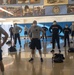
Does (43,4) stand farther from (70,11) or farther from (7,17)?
(7,17)

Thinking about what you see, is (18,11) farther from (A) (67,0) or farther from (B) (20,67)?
(B) (20,67)

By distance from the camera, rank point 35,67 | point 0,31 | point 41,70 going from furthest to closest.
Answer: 1. point 35,67
2. point 41,70
3. point 0,31

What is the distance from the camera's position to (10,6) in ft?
55.7

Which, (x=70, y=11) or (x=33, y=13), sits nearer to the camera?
(x=70, y=11)

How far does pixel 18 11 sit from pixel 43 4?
7.79 ft

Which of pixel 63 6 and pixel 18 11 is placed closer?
pixel 63 6

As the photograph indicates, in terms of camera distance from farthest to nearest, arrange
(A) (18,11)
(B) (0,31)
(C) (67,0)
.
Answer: (A) (18,11) → (C) (67,0) → (B) (0,31)

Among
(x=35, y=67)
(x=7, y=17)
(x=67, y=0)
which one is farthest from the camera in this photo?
(x=7, y=17)

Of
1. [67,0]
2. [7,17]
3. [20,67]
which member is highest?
[67,0]

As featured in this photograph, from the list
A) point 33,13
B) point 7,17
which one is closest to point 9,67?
point 33,13

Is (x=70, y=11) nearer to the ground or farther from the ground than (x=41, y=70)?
farther from the ground

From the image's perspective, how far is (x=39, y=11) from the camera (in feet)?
59.2

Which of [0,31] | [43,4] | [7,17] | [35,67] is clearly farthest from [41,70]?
[7,17]

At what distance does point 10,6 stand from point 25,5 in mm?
1144
